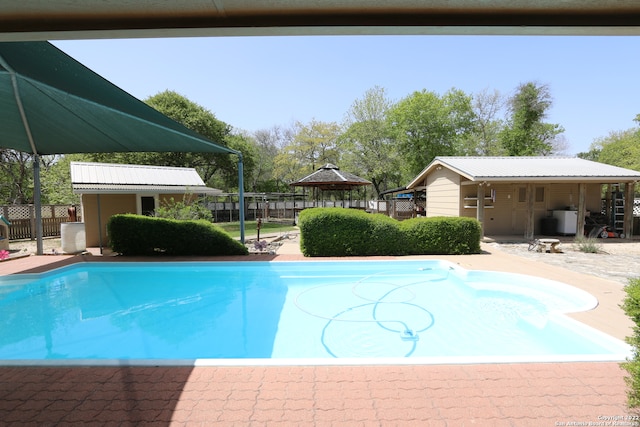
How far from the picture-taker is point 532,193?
42.9ft

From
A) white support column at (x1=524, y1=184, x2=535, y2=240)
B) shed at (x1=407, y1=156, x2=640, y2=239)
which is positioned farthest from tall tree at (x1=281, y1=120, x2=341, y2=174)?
white support column at (x1=524, y1=184, x2=535, y2=240)

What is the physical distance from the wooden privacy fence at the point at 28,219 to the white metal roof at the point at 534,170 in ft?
66.6

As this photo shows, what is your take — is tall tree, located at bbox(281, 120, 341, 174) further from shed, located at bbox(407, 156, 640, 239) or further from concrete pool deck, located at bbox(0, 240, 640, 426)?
concrete pool deck, located at bbox(0, 240, 640, 426)

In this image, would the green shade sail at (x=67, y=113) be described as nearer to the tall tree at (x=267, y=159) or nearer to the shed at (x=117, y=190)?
the shed at (x=117, y=190)

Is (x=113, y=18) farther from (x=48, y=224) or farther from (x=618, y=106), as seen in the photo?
(x=618, y=106)

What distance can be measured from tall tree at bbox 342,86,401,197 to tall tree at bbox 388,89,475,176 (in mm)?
1206

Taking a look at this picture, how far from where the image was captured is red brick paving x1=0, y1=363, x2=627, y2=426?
8.14 ft

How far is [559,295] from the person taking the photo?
6445 millimetres

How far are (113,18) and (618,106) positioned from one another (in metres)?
35.3

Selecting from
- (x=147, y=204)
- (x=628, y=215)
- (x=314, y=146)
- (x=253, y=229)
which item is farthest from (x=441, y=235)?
(x=314, y=146)

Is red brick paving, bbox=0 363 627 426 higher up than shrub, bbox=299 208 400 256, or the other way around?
shrub, bbox=299 208 400 256

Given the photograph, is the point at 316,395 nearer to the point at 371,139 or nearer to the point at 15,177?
the point at 371,139

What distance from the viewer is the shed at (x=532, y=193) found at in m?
13.0

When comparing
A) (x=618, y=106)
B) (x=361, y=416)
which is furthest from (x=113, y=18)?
(x=618, y=106)
